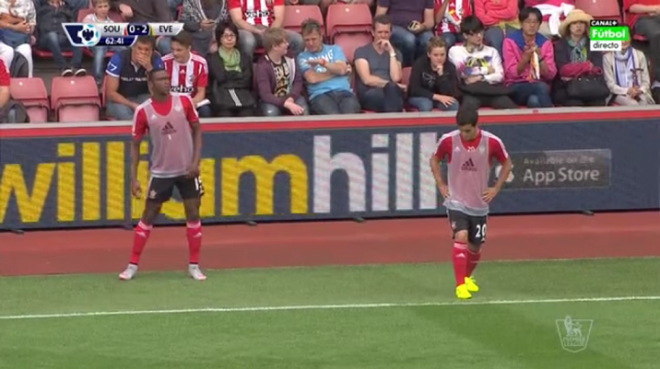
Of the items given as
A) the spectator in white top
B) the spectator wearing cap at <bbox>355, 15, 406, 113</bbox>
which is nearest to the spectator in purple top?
the spectator wearing cap at <bbox>355, 15, 406, 113</bbox>

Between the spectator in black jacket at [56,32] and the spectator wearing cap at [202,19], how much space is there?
4.24ft

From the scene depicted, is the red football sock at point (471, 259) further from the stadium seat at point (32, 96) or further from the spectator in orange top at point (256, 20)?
the stadium seat at point (32, 96)

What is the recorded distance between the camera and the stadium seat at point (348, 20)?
18.0 m

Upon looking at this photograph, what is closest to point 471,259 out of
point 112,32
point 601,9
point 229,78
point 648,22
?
point 229,78

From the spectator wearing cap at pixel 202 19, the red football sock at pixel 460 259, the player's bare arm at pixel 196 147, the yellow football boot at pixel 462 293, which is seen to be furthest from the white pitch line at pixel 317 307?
the spectator wearing cap at pixel 202 19

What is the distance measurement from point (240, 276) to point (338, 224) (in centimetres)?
165

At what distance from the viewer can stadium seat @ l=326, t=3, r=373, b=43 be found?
709 inches

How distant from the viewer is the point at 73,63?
17.1 meters

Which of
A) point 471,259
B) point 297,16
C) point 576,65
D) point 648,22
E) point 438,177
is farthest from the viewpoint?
point 648,22

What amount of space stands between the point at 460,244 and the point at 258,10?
5581 mm

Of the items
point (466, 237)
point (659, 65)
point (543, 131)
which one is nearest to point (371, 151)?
point (543, 131)

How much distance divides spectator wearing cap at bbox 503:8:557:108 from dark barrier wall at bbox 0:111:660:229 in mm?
1063

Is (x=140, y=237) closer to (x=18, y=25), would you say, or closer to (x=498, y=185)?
(x=498, y=185)

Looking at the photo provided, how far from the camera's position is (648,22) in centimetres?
1845
